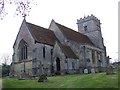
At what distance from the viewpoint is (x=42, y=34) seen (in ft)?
132

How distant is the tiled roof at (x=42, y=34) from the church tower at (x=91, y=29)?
1363 centimetres

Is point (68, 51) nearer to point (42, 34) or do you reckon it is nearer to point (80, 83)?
point (42, 34)

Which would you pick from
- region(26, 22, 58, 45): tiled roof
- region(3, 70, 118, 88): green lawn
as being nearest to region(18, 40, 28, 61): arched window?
region(26, 22, 58, 45): tiled roof

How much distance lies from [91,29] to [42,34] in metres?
18.8

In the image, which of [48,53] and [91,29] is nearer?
[48,53]

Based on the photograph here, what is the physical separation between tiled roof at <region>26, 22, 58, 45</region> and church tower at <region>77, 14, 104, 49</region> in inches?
537

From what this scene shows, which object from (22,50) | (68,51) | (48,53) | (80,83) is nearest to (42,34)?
(48,53)

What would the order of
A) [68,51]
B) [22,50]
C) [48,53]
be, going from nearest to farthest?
[48,53] < [22,50] < [68,51]

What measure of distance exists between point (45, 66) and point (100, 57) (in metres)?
17.9

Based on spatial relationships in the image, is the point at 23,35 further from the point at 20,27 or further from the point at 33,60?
the point at 33,60

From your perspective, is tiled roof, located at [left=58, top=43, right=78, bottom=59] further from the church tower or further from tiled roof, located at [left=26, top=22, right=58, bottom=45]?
the church tower

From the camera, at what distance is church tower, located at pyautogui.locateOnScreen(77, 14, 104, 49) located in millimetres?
53688

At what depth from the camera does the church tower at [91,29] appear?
176 ft

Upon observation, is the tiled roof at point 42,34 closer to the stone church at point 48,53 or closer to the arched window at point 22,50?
the stone church at point 48,53
